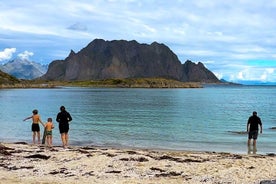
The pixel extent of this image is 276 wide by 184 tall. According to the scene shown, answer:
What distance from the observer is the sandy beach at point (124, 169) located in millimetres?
16578

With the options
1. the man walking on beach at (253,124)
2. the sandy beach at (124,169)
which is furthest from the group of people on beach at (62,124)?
the man walking on beach at (253,124)

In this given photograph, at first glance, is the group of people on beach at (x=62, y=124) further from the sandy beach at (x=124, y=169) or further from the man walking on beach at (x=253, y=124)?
the man walking on beach at (x=253, y=124)

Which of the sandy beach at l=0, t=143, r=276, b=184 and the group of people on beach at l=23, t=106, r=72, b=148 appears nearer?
the sandy beach at l=0, t=143, r=276, b=184

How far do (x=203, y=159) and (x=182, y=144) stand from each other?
36.6ft

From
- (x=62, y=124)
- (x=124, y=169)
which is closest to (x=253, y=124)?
(x=124, y=169)

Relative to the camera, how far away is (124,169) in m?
18.5

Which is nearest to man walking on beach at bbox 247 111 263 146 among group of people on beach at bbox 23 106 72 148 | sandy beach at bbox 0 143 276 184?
sandy beach at bbox 0 143 276 184

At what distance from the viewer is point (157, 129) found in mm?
43000

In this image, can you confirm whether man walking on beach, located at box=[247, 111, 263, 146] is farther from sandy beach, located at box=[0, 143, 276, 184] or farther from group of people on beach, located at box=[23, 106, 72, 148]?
group of people on beach, located at box=[23, 106, 72, 148]

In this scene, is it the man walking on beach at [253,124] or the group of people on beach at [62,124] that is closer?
the group of people on beach at [62,124]

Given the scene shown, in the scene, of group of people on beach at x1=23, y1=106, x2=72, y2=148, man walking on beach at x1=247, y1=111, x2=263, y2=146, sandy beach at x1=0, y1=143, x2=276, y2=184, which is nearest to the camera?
sandy beach at x1=0, y1=143, x2=276, y2=184

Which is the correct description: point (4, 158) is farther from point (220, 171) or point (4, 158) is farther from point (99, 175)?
point (220, 171)

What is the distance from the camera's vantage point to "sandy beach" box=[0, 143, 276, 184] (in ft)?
54.4

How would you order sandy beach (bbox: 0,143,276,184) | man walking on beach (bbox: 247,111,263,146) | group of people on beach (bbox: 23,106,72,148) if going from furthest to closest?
man walking on beach (bbox: 247,111,263,146), group of people on beach (bbox: 23,106,72,148), sandy beach (bbox: 0,143,276,184)
